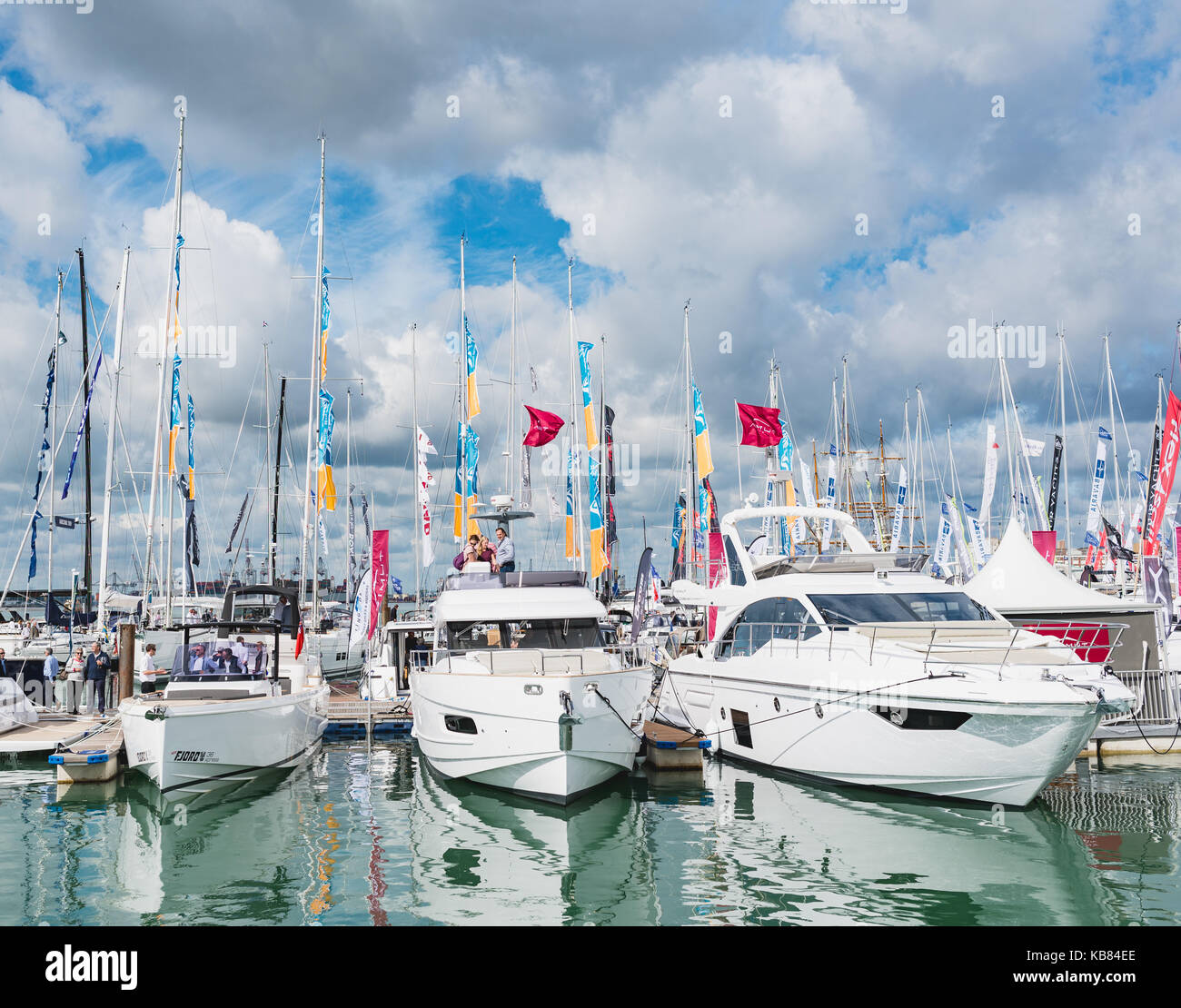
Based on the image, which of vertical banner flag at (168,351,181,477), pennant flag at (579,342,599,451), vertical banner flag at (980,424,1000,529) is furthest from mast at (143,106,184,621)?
vertical banner flag at (980,424,1000,529)

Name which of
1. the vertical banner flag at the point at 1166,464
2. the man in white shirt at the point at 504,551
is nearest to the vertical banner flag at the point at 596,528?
the man in white shirt at the point at 504,551

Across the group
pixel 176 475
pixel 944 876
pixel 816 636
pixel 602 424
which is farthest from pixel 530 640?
pixel 602 424

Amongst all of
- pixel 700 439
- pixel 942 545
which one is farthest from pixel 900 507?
pixel 700 439

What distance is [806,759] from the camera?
50.2 feet

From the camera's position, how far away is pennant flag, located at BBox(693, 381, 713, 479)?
33.4m

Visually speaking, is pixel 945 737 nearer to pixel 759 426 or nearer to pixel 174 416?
pixel 759 426

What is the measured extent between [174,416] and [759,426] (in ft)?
63.4

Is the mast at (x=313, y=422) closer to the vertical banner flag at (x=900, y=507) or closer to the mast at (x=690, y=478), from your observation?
the mast at (x=690, y=478)

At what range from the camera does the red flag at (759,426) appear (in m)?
31.1

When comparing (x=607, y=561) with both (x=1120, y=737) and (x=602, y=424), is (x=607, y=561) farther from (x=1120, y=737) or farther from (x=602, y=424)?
(x=1120, y=737)

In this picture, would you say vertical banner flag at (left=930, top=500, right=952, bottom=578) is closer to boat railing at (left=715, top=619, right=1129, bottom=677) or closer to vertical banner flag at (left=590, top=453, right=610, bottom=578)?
vertical banner flag at (left=590, top=453, right=610, bottom=578)

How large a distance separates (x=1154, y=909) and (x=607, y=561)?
83.7 feet

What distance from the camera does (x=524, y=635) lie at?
16.3m

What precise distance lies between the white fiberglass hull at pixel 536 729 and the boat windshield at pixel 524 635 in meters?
1.33
